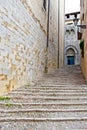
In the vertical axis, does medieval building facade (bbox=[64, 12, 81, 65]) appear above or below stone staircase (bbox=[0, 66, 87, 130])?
above

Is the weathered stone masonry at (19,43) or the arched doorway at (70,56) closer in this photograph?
the weathered stone masonry at (19,43)

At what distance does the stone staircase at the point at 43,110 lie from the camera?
4.02 meters

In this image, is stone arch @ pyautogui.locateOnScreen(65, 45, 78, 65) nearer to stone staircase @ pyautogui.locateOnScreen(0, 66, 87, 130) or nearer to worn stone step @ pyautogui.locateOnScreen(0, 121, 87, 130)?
stone staircase @ pyautogui.locateOnScreen(0, 66, 87, 130)

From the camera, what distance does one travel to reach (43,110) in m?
4.79

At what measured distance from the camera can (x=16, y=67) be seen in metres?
6.39

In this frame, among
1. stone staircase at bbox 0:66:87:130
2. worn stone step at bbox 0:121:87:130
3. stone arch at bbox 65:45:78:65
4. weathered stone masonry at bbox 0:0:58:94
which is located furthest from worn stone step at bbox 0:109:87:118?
stone arch at bbox 65:45:78:65

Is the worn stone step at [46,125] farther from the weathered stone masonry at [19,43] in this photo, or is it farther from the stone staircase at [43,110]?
the weathered stone masonry at [19,43]

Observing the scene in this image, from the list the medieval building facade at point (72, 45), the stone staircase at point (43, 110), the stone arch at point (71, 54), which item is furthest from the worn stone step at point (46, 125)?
the stone arch at point (71, 54)

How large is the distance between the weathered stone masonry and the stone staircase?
517 millimetres

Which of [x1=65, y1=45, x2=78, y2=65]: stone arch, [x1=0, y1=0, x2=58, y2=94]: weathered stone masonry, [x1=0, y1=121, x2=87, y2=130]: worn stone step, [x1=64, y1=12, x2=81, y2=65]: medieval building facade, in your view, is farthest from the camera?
[x1=65, y1=45, x2=78, y2=65]: stone arch

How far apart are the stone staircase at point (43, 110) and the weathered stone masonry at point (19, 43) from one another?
0.52 m

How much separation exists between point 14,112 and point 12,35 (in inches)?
90.2

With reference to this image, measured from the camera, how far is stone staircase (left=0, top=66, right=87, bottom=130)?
402 cm

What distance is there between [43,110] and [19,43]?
256 centimetres
